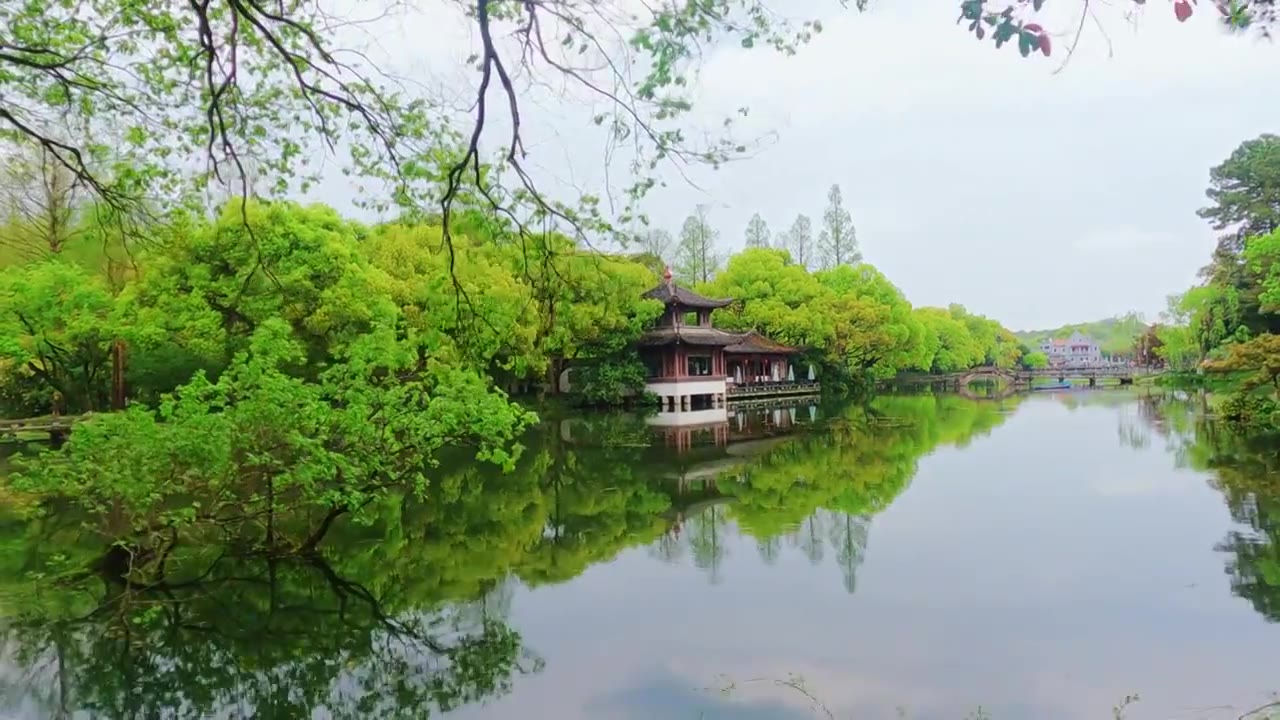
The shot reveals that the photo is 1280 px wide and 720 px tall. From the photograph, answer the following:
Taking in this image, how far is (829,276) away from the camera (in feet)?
134

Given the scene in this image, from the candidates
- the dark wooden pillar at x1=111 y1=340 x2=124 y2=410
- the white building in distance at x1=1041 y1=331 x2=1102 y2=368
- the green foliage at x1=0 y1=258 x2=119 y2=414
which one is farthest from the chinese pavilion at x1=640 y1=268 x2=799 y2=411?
the white building in distance at x1=1041 y1=331 x2=1102 y2=368

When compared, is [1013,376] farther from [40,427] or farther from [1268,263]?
[40,427]

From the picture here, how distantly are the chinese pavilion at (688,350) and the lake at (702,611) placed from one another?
17.6 m

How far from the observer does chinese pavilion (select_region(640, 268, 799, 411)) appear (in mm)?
30203

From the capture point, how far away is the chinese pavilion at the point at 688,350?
30.2 meters

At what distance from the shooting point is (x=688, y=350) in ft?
102

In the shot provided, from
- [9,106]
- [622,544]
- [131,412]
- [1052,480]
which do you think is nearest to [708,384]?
[1052,480]

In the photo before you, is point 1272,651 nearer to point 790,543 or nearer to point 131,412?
point 790,543

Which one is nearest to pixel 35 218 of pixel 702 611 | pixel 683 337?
pixel 702 611

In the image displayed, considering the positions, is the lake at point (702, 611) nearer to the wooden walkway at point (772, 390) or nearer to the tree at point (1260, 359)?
the tree at point (1260, 359)

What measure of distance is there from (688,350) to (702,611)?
2447 cm

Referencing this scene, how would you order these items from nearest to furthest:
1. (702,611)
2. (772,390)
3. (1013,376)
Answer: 1. (702,611)
2. (772,390)
3. (1013,376)

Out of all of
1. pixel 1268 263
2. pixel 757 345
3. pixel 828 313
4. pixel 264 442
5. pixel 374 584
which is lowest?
pixel 374 584

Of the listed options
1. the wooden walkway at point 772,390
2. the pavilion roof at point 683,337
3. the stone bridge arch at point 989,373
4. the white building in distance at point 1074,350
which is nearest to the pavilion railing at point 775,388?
the wooden walkway at point 772,390
